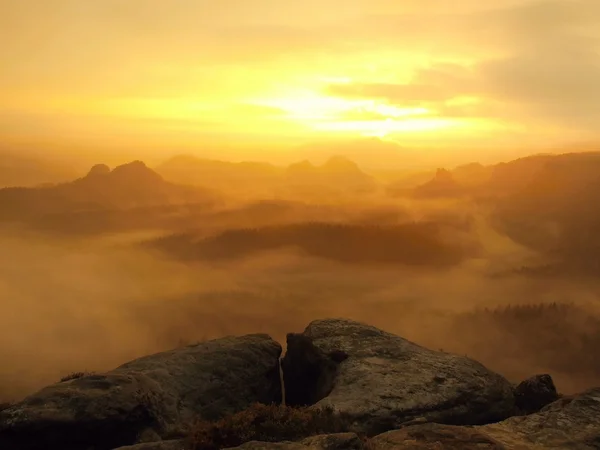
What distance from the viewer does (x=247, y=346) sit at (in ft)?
85.9

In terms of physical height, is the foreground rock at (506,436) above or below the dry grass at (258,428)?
below

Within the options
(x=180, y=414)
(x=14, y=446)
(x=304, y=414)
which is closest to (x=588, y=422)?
(x=304, y=414)

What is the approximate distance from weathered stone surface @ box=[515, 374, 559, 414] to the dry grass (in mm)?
10388

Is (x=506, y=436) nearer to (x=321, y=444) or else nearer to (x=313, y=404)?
(x=321, y=444)

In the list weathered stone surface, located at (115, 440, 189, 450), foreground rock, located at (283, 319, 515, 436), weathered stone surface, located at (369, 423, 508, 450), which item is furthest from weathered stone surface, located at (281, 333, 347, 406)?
weathered stone surface, located at (115, 440, 189, 450)

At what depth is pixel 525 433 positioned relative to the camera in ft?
49.6

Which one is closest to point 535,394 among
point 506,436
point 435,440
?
point 506,436

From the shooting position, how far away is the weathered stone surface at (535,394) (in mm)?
21234

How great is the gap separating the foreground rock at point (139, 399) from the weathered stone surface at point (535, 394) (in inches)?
459

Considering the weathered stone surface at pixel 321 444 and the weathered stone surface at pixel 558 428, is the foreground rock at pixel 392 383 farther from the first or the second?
the weathered stone surface at pixel 321 444

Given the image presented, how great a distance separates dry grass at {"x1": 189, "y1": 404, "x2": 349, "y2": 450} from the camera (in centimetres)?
1312

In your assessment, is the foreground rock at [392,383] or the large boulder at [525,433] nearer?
the large boulder at [525,433]

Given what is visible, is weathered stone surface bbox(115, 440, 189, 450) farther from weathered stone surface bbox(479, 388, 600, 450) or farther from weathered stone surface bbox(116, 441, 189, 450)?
weathered stone surface bbox(479, 388, 600, 450)

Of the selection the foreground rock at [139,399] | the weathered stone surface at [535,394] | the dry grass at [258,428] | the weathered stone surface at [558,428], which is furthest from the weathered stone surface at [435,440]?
the weathered stone surface at [535,394]
